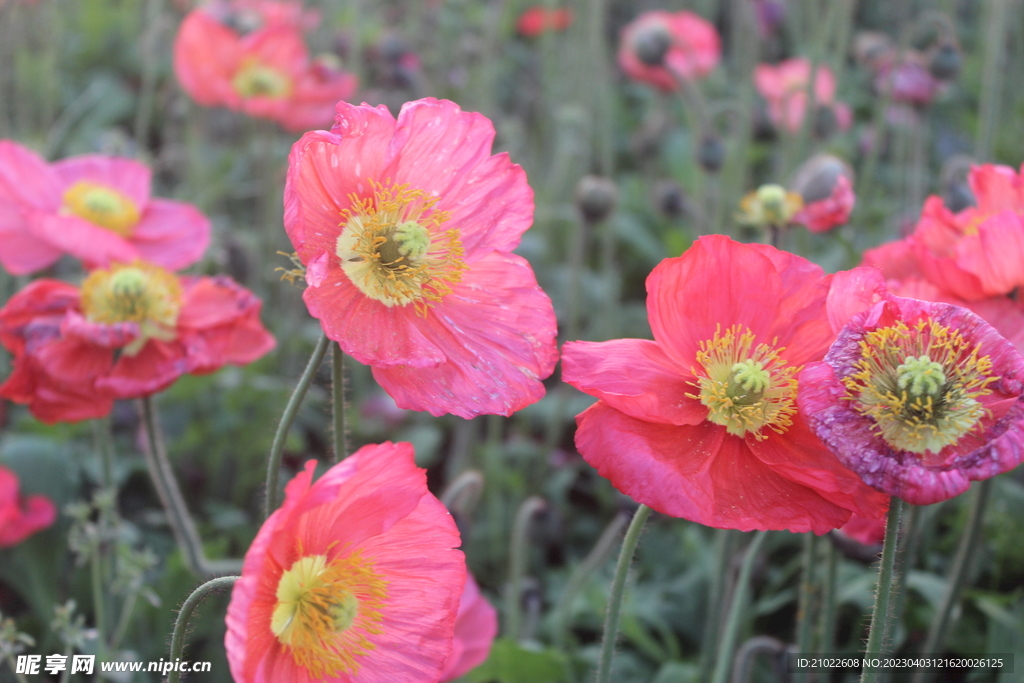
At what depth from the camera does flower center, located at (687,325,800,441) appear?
1.06m

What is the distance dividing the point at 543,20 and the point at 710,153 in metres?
1.84

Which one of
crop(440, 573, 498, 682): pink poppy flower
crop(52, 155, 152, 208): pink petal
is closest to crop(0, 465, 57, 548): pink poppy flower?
crop(52, 155, 152, 208): pink petal

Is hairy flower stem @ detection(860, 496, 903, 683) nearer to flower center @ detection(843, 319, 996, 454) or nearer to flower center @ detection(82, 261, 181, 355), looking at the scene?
flower center @ detection(843, 319, 996, 454)

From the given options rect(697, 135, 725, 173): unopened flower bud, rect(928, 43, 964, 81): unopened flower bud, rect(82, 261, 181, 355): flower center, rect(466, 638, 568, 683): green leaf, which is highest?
rect(928, 43, 964, 81): unopened flower bud

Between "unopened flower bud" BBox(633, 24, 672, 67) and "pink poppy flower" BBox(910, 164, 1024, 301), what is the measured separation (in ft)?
6.22

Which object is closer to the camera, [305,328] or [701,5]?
[305,328]

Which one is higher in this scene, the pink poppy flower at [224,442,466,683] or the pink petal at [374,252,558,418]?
the pink petal at [374,252,558,418]

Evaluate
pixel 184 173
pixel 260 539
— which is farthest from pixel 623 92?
pixel 260 539

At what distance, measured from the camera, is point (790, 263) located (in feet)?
3.59

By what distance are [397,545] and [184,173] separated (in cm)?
295

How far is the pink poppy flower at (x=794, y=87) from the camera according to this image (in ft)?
10.6

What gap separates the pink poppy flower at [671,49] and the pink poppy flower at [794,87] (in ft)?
0.80

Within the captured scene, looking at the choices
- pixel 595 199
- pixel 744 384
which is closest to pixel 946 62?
pixel 595 199

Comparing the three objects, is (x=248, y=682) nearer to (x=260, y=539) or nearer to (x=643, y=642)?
(x=260, y=539)
